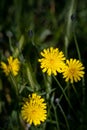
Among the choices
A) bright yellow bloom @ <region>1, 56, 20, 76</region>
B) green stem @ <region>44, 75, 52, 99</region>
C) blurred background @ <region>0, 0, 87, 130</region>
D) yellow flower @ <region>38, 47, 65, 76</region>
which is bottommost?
green stem @ <region>44, 75, 52, 99</region>

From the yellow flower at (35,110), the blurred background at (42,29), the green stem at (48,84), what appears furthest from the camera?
the blurred background at (42,29)

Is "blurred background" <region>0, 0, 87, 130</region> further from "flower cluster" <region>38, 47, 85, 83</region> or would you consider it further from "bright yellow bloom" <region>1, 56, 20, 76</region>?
"flower cluster" <region>38, 47, 85, 83</region>

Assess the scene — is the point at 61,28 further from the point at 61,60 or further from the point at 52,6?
the point at 61,60

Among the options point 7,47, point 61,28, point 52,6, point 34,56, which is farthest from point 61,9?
point 34,56

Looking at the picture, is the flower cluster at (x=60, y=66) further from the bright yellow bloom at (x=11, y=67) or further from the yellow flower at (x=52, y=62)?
the bright yellow bloom at (x=11, y=67)

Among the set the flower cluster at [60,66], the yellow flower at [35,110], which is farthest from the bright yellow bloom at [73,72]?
the yellow flower at [35,110]

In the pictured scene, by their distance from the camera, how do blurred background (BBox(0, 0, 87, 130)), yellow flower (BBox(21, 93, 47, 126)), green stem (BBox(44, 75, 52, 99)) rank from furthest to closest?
blurred background (BBox(0, 0, 87, 130)) < green stem (BBox(44, 75, 52, 99)) < yellow flower (BBox(21, 93, 47, 126))

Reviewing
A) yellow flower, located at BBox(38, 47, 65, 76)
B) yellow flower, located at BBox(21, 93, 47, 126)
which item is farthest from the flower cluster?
yellow flower, located at BBox(21, 93, 47, 126)

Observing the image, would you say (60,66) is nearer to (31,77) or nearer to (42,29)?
(31,77)

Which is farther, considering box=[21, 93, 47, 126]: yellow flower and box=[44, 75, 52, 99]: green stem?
box=[44, 75, 52, 99]: green stem
